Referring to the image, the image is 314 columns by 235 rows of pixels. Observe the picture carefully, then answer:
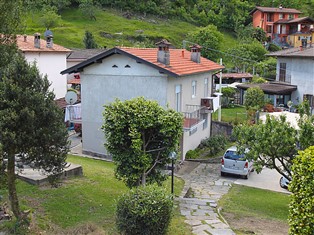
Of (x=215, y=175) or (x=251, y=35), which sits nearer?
(x=215, y=175)

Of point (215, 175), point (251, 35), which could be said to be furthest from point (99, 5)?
point (215, 175)

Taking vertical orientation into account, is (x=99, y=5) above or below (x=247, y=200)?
above

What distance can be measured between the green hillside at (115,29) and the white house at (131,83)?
4518 cm

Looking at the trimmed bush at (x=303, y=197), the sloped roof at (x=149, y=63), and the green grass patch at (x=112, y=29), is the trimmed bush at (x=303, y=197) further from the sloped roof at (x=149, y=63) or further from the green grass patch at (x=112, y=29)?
the green grass patch at (x=112, y=29)

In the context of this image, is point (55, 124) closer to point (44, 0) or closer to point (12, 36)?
point (12, 36)

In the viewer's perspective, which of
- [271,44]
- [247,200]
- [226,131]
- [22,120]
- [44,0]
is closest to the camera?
[22,120]

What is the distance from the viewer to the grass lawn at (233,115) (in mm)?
34625

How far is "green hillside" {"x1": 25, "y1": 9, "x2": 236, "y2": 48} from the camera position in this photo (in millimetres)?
74806

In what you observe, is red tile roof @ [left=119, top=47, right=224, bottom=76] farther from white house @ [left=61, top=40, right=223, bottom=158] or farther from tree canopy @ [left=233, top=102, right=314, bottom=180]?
tree canopy @ [left=233, top=102, right=314, bottom=180]

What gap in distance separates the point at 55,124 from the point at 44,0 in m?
87.7

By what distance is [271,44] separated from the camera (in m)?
82.8

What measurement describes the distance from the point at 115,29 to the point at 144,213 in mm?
76251

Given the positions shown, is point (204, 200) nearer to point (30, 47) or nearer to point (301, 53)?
point (30, 47)

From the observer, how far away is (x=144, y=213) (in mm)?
10336
